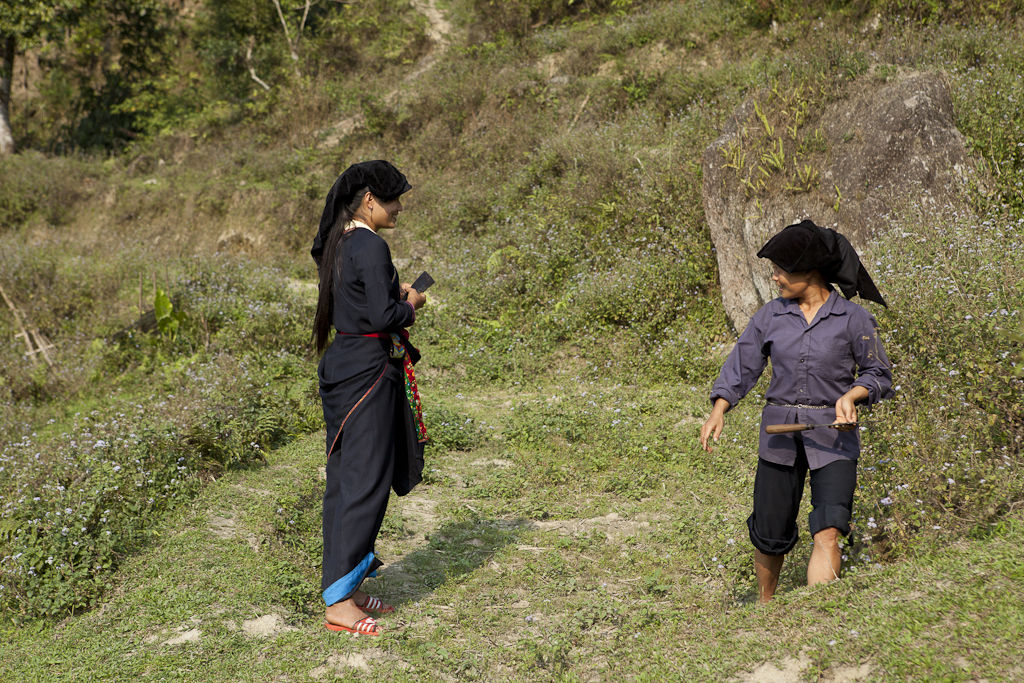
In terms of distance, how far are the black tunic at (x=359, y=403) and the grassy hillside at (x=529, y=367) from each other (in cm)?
48

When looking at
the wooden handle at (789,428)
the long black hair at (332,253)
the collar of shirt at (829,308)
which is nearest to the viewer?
the wooden handle at (789,428)

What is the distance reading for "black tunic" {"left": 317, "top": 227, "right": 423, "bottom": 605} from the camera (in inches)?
145

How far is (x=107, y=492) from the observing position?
15.6 ft

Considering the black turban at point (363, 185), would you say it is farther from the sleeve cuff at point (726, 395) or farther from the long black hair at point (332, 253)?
the sleeve cuff at point (726, 395)

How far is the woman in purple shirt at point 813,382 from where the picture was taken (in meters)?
3.33

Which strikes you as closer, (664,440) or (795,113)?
(664,440)

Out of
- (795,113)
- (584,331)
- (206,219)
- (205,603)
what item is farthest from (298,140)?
(205,603)

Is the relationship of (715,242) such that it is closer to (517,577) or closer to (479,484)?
(479,484)

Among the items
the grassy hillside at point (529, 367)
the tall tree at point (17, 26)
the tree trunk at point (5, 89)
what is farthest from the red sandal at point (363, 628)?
the tree trunk at point (5, 89)

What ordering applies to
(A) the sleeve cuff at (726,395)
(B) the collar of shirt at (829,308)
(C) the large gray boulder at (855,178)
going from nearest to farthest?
(B) the collar of shirt at (829,308), (A) the sleeve cuff at (726,395), (C) the large gray boulder at (855,178)

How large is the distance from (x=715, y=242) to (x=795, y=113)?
1527 millimetres

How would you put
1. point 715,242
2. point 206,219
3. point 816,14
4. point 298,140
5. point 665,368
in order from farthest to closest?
point 298,140
point 206,219
point 816,14
point 715,242
point 665,368

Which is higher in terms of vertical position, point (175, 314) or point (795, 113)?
point (795, 113)

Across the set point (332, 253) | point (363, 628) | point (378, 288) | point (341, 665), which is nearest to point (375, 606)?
point (363, 628)
